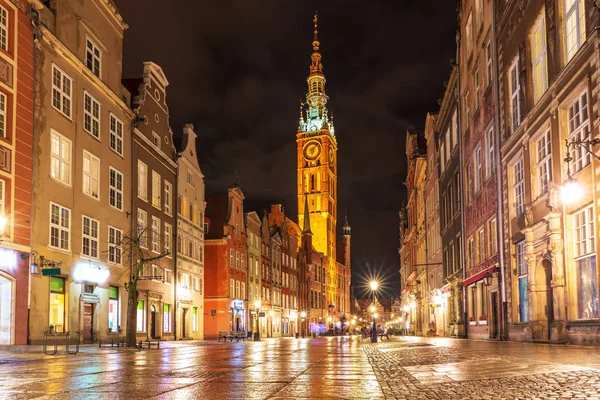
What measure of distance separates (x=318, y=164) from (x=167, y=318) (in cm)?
9997

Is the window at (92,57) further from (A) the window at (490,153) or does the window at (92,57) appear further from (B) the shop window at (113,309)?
(A) the window at (490,153)

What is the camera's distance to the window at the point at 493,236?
29.0 meters

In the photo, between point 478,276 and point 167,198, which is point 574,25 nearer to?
point 478,276

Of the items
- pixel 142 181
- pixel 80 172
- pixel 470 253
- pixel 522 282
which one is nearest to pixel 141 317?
pixel 142 181

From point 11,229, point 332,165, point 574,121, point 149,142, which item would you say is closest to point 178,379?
point 574,121

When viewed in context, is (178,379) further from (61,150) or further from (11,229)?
(61,150)

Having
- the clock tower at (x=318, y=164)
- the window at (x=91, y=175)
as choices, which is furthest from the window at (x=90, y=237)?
the clock tower at (x=318, y=164)

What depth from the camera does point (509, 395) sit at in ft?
22.6

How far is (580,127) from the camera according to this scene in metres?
18.9

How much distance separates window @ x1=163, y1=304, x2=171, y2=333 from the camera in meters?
43.8

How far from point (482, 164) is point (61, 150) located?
18681 mm

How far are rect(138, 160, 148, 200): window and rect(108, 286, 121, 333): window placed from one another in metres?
6.23

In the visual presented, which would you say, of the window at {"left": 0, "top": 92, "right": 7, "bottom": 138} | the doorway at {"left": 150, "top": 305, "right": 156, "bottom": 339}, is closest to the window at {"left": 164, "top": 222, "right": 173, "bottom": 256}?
the doorway at {"left": 150, "top": 305, "right": 156, "bottom": 339}

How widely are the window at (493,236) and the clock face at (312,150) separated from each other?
113223mm
